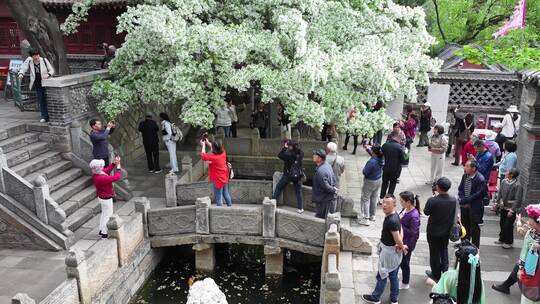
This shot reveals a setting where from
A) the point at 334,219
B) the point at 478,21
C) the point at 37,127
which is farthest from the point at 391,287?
the point at 478,21

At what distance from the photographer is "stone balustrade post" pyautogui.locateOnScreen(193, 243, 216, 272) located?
10594mm

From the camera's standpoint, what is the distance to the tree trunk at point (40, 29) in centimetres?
1362

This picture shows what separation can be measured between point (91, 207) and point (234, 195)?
3.39 m

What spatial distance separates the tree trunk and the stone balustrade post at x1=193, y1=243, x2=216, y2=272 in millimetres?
7979

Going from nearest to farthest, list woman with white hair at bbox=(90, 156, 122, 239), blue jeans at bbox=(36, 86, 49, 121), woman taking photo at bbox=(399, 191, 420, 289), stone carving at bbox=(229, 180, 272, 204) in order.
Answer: woman taking photo at bbox=(399, 191, 420, 289) < woman with white hair at bbox=(90, 156, 122, 239) < stone carving at bbox=(229, 180, 272, 204) < blue jeans at bbox=(36, 86, 49, 121)

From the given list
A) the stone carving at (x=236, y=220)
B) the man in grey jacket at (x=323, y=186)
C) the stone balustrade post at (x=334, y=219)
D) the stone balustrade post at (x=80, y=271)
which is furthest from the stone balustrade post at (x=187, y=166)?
the stone balustrade post at (x=80, y=271)

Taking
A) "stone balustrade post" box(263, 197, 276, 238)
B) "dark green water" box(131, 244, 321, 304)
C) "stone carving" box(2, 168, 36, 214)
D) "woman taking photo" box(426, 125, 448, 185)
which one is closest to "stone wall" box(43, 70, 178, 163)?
"stone carving" box(2, 168, 36, 214)

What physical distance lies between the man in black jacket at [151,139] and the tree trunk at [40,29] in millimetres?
3875

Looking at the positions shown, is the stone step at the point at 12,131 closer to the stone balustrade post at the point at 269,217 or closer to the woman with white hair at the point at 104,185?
the woman with white hair at the point at 104,185

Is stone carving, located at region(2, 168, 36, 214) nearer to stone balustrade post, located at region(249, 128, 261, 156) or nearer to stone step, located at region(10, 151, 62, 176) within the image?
stone step, located at region(10, 151, 62, 176)

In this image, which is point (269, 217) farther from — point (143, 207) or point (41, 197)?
point (41, 197)

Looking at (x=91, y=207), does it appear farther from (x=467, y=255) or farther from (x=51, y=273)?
(x=467, y=255)

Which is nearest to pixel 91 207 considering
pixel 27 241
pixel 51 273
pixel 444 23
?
pixel 27 241

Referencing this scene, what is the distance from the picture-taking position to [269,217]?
9.74 meters
